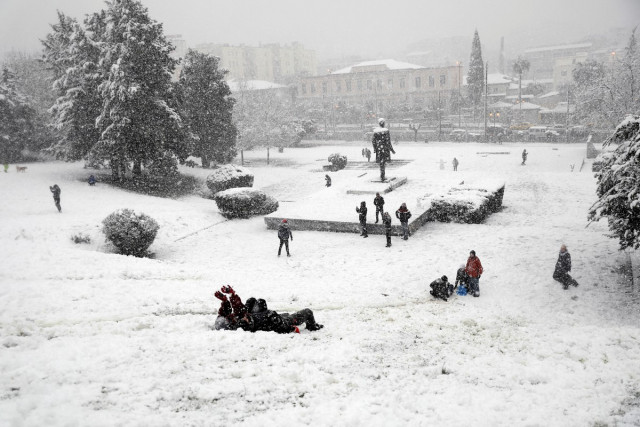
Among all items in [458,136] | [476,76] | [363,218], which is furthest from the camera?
[476,76]

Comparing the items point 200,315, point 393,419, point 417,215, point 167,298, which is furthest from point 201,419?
point 417,215

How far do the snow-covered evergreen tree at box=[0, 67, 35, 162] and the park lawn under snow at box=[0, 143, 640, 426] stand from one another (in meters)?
22.0

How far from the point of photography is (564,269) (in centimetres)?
1118

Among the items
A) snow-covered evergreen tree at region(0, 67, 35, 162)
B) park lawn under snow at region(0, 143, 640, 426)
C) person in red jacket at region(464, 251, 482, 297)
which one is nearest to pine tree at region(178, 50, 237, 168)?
snow-covered evergreen tree at region(0, 67, 35, 162)

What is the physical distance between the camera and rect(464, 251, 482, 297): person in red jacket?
1088 centimetres

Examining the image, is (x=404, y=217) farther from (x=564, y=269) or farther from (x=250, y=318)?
(x=250, y=318)

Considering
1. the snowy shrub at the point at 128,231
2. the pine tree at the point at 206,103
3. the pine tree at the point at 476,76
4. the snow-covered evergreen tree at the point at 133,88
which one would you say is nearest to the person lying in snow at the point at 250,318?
the snowy shrub at the point at 128,231

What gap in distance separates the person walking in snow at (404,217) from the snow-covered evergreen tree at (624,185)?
19.2 ft

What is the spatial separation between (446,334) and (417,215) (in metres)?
8.97

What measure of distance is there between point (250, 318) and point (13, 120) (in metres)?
36.9

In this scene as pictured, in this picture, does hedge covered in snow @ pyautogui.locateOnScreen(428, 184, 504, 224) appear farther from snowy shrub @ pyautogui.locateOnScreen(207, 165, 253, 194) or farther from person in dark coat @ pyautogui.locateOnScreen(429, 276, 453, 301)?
snowy shrub @ pyautogui.locateOnScreen(207, 165, 253, 194)

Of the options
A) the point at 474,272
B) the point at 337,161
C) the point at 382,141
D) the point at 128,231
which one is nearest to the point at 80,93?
the point at 128,231

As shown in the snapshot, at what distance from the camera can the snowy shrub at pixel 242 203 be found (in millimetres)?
20312

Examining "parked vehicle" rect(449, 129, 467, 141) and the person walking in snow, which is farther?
"parked vehicle" rect(449, 129, 467, 141)
